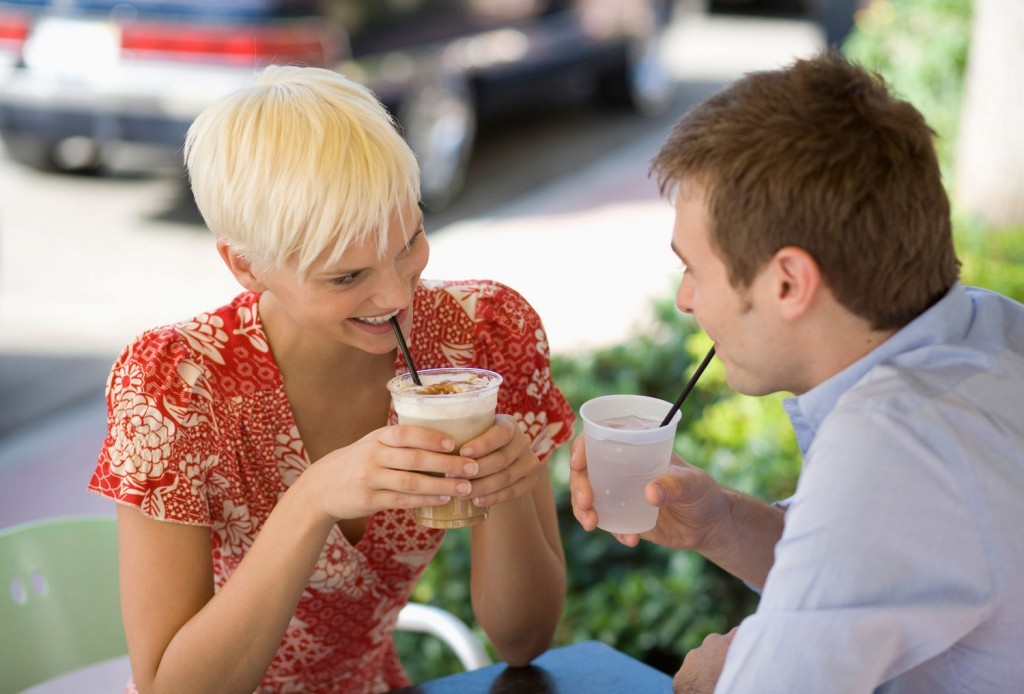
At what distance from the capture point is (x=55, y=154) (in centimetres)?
892

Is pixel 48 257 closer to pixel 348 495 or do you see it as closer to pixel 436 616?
pixel 436 616

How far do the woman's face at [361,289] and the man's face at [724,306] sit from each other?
Answer: 53 cm

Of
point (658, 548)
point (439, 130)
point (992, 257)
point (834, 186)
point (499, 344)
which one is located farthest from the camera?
point (439, 130)

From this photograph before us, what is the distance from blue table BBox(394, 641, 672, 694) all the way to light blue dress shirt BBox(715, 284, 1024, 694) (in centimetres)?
59

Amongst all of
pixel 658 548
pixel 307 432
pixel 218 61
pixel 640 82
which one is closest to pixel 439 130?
pixel 218 61

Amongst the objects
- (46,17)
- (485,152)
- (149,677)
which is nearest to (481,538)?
(149,677)

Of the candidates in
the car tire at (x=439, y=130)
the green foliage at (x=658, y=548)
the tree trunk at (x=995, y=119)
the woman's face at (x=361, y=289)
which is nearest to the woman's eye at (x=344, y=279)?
the woman's face at (x=361, y=289)

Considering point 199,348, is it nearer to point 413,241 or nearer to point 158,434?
point 158,434

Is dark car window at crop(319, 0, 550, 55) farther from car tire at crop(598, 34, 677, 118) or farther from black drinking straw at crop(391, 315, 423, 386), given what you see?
black drinking straw at crop(391, 315, 423, 386)

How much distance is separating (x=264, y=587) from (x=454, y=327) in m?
0.67

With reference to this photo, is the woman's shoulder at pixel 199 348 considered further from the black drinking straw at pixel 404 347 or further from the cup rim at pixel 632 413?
the cup rim at pixel 632 413

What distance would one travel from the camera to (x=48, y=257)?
7465 mm

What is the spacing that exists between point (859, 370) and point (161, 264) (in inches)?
252

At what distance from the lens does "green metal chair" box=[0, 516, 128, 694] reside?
7.74 feet
